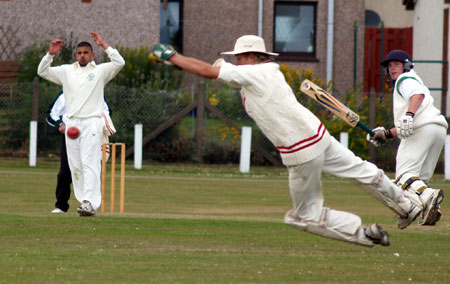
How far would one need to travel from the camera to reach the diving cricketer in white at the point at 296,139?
21.2ft

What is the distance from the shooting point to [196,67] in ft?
20.0

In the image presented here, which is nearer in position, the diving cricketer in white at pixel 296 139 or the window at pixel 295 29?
the diving cricketer in white at pixel 296 139

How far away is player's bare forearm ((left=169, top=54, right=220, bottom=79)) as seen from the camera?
6.10 meters

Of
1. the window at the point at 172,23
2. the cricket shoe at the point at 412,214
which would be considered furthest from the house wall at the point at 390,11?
the cricket shoe at the point at 412,214

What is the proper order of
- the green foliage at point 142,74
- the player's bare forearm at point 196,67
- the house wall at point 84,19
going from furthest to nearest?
1. the house wall at point 84,19
2. the green foliage at point 142,74
3. the player's bare forearm at point 196,67

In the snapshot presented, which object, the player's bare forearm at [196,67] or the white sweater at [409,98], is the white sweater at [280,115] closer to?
the player's bare forearm at [196,67]

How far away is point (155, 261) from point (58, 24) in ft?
60.0

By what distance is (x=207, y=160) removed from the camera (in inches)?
823

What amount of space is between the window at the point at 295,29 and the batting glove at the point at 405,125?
1804 centimetres

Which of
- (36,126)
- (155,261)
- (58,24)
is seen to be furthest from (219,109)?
(155,261)

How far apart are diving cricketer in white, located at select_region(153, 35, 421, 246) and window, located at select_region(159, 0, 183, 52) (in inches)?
790

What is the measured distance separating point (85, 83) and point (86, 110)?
0.29 meters

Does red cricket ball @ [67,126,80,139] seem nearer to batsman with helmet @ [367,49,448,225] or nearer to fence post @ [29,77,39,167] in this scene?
batsman with helmet @ [367,49,448,225]

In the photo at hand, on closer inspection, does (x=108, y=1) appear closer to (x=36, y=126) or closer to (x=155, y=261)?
(x=36, y=126)
